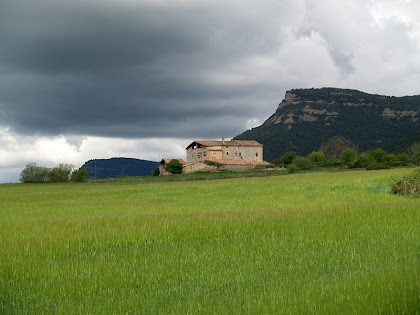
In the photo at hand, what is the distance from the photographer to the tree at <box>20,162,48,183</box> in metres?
109

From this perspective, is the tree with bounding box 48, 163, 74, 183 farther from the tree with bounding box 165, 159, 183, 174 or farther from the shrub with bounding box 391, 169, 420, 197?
the shrub with bounding box 391, 169, 420, 197

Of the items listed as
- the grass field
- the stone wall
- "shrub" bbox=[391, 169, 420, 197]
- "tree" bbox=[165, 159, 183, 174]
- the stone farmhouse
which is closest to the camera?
the grass field

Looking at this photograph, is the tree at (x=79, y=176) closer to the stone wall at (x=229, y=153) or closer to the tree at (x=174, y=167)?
the tree at (x=174, y=167)

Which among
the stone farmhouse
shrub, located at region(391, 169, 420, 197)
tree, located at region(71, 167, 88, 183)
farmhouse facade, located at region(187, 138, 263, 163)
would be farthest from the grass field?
farmhouse facade, located at region(187, 138, 263, 163)

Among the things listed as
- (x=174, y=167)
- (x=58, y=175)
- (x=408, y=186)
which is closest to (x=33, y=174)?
(x=58, y=175)

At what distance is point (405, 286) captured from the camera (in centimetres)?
546

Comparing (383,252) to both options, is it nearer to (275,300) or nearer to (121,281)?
(275,300)

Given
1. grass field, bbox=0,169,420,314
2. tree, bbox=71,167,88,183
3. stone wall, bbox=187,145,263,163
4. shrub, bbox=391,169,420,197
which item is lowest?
grass field, bbox=0,169,420,314

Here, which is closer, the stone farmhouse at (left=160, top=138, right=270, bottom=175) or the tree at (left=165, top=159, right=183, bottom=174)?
the tree at (left=165, top=159, right=183, bottom=174)

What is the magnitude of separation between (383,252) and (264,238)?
3.20 m

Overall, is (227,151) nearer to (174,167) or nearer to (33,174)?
(174,167)

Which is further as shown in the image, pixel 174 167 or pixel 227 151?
pixel 227 151

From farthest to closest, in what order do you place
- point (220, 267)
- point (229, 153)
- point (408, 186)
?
1. point (229, 153)
2. point (408, 186)
3. point (220, 267)

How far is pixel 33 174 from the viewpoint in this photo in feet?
361
